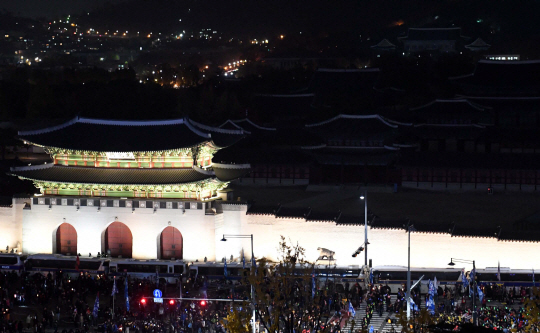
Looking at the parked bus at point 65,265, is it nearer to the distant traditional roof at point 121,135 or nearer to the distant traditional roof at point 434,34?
the distant traditional roof at point 121,135

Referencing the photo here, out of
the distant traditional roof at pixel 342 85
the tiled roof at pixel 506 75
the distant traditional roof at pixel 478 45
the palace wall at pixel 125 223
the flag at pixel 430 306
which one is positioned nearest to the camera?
the flag at pixel 430 306

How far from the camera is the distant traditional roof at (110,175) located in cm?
5594

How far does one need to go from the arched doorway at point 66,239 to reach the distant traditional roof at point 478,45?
8972cm

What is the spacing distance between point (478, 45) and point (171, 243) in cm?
8925

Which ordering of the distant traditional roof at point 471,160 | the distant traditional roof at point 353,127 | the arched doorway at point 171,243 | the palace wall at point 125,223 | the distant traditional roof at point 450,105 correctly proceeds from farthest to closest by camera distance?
the distant traditional roof at point 450,105 → the distant traditional roof at point 353,127 → the distant traditional roof at point 471,160 → the arched doorway at point 171,243 → the palace wall at point 125,223

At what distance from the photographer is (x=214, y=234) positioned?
184 ft

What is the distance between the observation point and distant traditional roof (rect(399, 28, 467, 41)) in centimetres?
14088

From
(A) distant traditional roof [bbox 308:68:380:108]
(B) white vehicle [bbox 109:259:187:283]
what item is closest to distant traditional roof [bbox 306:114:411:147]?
(A) distant traditional roof [bbox 308:68:380:108]

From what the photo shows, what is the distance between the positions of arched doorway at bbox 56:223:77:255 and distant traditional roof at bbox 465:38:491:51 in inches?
3532

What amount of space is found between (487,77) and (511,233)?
4219cm

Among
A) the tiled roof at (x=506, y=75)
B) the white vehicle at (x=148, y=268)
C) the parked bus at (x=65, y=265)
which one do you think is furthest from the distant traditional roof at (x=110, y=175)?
the tiled roof at (x=506, y=75)

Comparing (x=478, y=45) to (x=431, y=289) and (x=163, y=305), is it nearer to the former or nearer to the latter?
(x=431, y=289)

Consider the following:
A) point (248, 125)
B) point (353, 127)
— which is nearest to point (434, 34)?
point (248, 125)

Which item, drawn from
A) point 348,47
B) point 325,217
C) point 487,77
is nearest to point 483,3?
point 348,47
